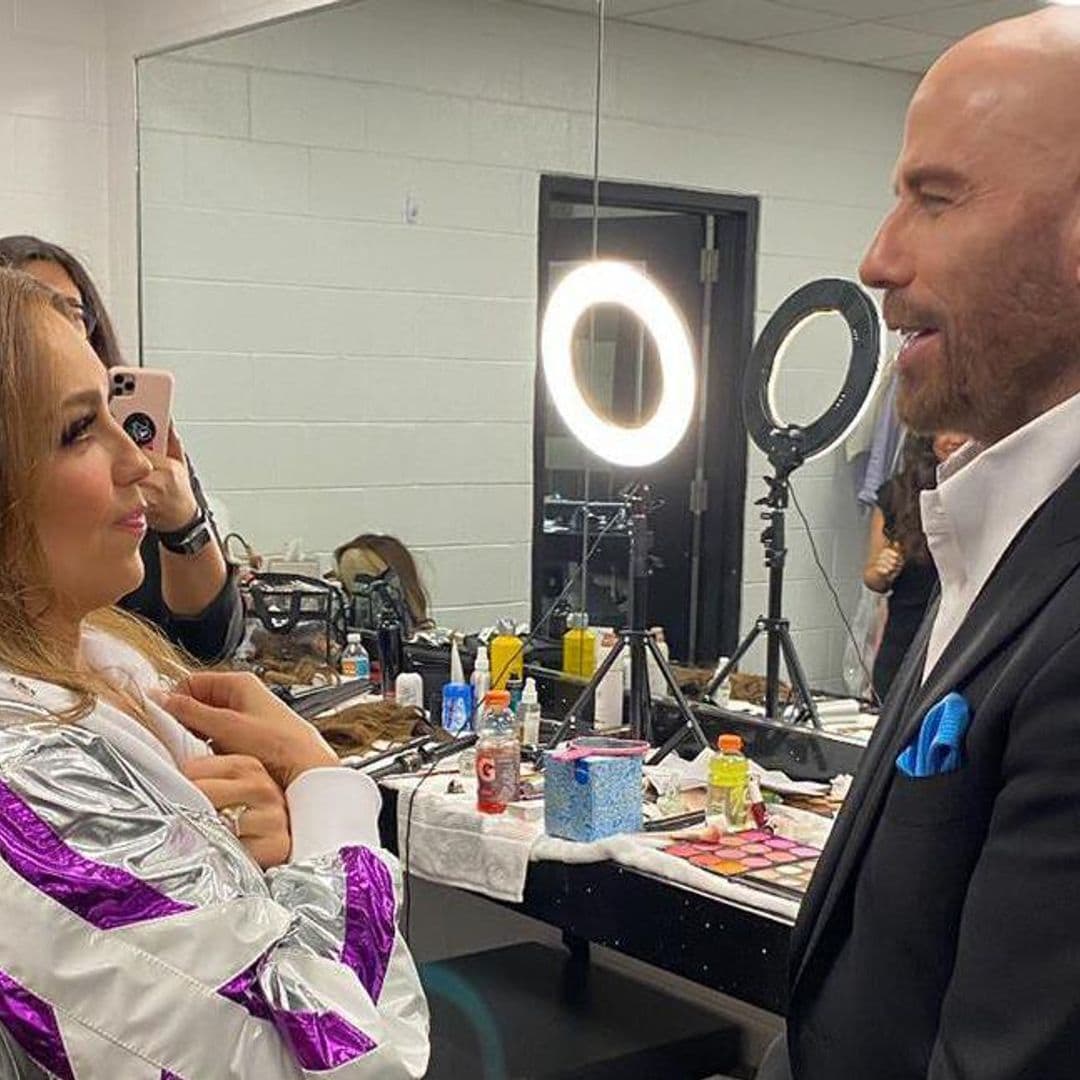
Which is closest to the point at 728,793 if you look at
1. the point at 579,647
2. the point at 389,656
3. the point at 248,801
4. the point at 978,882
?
the point at 579,647

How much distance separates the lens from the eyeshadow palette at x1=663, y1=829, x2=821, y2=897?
1.96 metres

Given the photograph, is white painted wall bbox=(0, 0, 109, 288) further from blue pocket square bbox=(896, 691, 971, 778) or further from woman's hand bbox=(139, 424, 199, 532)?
blue pocket square bbox=(896, 691, 971, 778)

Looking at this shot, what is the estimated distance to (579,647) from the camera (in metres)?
2.93

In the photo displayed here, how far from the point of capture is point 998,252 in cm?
104

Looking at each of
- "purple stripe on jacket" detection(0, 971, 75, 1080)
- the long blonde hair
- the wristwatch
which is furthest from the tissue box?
"purple stripe on jacket" detection(0, 971, 75, 1080)

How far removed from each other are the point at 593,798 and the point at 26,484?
1227 mm

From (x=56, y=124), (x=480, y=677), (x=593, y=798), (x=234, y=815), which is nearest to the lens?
(x=234, y=815)

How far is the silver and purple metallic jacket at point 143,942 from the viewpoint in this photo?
93 centimetres

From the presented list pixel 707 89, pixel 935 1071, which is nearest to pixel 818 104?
pixel 707 89

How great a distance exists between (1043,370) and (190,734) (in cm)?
68

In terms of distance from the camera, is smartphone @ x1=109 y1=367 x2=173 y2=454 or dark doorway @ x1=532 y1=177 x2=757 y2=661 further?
dark doorway @ x1=532 y1=177 x2=757 y2=661

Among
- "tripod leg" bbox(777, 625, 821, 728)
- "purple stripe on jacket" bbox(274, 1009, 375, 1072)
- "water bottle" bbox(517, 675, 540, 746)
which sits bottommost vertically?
"water bottle" bbox(517, 675, 540, 746)

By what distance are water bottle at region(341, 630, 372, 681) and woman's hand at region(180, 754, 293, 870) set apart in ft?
6.32

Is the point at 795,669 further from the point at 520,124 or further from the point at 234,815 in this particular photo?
the point at 234,815
